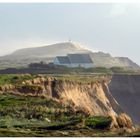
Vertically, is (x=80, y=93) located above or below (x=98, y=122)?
above

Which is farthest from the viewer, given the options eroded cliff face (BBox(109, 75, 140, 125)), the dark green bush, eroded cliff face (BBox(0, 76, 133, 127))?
eroded cliff face (BBox(109, 75, 140, 125))

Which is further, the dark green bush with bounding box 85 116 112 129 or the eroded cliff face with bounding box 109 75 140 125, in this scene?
the eroded cliff face with bounding box 109 75 140 125

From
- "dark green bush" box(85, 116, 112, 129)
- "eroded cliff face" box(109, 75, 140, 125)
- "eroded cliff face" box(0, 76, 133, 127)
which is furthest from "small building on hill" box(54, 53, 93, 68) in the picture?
"dark green bush" box(85, 116, 112, 129)

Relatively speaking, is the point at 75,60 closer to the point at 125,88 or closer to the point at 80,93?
the point at 80,93

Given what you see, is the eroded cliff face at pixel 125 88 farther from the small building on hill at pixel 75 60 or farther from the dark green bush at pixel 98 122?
the dark green bush at pixel 98 122

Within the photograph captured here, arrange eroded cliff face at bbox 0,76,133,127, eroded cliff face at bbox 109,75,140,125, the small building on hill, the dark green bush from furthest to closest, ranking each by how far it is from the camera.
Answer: eroded cliff face at bbox 109,75,140,125, the small building on hill, eroded cliff face at bbox 0,76,133,127, the dark green bush

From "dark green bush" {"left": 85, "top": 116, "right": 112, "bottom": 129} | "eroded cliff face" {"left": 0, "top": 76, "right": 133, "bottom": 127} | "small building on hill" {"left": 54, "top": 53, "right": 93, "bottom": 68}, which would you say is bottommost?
"dark green bush" {"left": 85, "top": 116, "right": 112, "bottom": 129}

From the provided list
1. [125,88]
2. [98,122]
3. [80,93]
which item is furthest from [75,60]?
[98,122]

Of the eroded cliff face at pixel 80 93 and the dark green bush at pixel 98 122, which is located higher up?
the eroded cliff face at pixel 80 93

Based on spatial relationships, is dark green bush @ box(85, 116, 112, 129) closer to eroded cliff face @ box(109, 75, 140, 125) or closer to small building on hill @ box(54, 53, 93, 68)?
small building on hill @ box(54, 53, 93, 68)

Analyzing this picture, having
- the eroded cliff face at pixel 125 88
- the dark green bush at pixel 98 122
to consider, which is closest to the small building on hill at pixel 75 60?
the eroded cliff face at pixel 125 88
